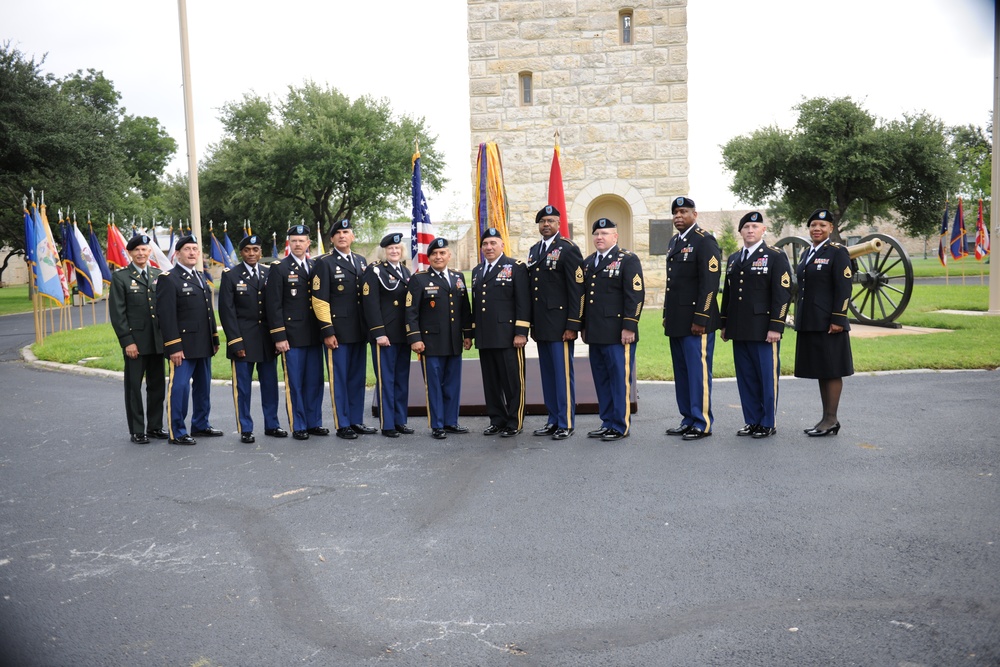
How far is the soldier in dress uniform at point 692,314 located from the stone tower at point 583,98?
888 cm

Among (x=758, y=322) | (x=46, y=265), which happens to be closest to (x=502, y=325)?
(x=758, y=322)

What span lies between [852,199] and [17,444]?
106ft

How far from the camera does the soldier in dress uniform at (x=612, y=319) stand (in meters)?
6.91

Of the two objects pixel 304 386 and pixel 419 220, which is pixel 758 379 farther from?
pixel 419 220

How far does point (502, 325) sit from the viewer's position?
7.20 m

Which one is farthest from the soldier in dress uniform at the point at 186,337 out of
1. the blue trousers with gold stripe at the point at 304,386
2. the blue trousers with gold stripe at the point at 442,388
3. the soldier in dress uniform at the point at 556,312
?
the soldier in dress uniform at the point at 556,312

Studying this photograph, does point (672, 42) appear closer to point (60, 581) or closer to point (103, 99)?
point (60, 581)

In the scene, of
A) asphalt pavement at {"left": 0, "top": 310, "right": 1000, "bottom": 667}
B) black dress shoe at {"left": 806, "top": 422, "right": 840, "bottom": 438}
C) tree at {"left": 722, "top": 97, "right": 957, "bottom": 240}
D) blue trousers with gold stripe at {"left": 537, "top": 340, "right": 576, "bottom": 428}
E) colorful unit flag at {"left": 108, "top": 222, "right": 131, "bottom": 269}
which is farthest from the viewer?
tree at {"left": 722, "top": 97, "right": 957, "bottom": 240}

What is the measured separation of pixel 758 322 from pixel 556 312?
169 cm

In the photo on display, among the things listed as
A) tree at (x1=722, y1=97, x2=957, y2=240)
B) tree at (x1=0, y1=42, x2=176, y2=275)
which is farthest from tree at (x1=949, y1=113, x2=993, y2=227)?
tree at (x1=0, y1=42, x2=176, y2=275)

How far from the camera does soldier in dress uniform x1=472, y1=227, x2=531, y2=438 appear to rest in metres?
7.18

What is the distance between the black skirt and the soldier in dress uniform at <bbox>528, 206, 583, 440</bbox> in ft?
6.21

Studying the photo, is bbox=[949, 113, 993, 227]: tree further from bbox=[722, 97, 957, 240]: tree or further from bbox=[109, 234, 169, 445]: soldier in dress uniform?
bbox=[109, 234, 169, 445]: soldier in dress uniform

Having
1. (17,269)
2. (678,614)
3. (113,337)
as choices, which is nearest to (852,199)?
(113,337)
